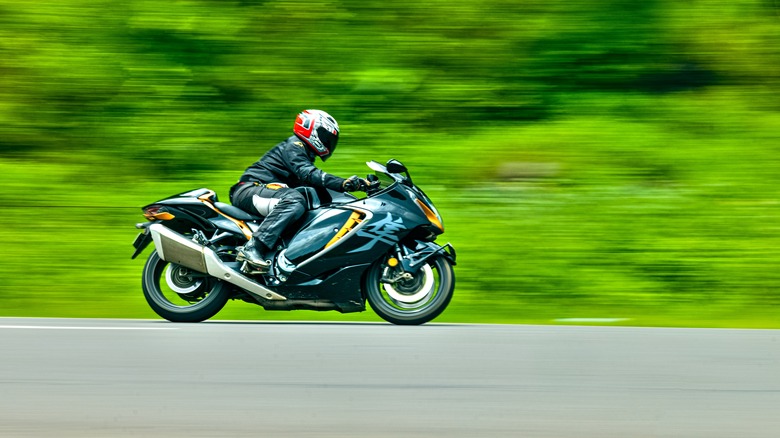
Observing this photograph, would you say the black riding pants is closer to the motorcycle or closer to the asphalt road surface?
the motorcycle

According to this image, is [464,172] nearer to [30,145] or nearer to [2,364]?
[30,145]

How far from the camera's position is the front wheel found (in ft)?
28.7

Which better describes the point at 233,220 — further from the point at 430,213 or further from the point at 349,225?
the point at 430,213

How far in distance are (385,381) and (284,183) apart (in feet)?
11.1

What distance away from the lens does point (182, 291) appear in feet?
29.6

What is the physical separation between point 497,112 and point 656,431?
9.17m

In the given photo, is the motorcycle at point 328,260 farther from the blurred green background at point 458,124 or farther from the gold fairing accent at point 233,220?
the blurred green background at point 458,124

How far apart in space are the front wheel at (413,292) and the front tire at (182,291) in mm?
1262

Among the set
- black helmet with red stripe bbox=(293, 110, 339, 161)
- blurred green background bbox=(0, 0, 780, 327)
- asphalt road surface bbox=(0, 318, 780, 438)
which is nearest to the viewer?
asphalt road surface bbox=(0, 318, 780, 438)

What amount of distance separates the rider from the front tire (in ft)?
1.24

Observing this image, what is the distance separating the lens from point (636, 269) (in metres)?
11.0

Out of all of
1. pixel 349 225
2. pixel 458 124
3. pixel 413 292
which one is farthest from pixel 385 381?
pixel 458 124

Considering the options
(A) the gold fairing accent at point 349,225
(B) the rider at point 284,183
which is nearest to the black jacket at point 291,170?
(B) the rider at point 284,183

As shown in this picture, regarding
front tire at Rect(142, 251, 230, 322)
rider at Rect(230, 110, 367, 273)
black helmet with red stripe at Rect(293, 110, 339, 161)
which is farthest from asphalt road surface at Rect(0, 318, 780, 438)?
black helmet with red stripe at Rect(293, 110, 339, 161)
